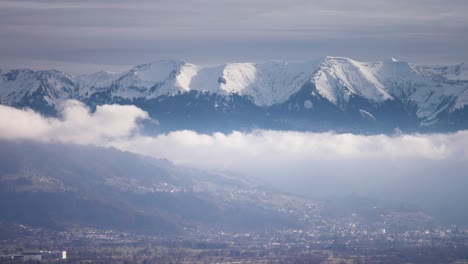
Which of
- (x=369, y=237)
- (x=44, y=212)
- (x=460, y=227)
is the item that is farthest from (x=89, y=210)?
(x=460, y=227)

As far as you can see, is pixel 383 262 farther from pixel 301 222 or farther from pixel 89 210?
pixel 89 210

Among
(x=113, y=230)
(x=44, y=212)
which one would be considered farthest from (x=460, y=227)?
(x=44, y=212)

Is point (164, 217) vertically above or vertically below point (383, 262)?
above

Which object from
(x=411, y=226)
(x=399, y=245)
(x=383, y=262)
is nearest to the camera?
(x=383, y=262)

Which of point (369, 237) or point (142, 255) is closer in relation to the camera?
point (142, 255)

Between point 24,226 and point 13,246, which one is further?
point 24,226

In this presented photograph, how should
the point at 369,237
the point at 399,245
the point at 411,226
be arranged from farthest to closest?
the point at 411,226 → the point at 369,237 → the point at 399,245

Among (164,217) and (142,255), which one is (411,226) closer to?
(164,217)

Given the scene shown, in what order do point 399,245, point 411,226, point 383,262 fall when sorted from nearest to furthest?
point 383,262 < point 399,245 < point 411,226

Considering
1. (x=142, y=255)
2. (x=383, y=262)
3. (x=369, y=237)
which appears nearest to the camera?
(x=383, y=262)
